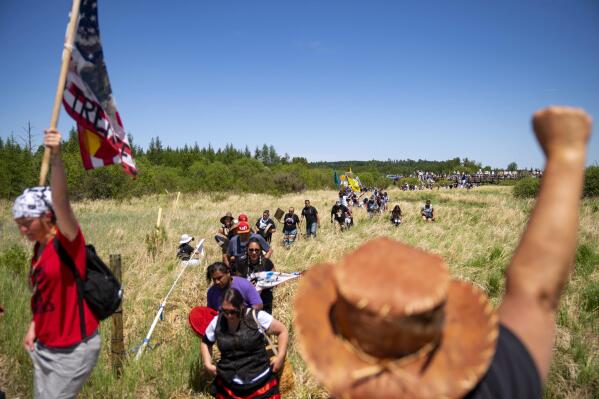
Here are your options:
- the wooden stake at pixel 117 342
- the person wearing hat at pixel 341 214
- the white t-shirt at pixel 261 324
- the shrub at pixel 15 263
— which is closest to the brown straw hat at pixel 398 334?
the white t-shirt at pixel 261 324

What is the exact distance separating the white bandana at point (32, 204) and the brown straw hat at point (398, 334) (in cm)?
189

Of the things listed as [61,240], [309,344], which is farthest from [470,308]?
[61,240]

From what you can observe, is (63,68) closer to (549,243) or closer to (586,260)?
(549,243)

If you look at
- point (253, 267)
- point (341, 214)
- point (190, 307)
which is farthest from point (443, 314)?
point (341, 214)

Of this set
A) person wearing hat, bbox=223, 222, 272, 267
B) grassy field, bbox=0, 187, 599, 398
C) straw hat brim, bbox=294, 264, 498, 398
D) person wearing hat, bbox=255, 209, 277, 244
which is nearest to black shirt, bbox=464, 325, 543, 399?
straw hat brim, bbox=294, 264, 498, 398

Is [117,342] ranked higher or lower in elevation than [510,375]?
lower

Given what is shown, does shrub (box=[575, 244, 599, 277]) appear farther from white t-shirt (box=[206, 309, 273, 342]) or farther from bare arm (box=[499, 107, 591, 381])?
bare arm (box=[499, 107, 591, 381])

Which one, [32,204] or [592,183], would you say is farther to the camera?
[592,183]

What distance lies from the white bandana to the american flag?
1.01m

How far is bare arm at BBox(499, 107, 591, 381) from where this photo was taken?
89 cm

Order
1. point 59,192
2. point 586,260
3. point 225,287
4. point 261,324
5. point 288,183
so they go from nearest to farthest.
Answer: point 59,192
point 261,324
point 225,287
point 586,260
point 288,183

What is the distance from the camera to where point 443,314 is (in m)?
0.81

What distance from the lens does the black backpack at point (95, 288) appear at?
213cm

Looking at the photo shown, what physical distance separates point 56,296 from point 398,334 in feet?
6.94
